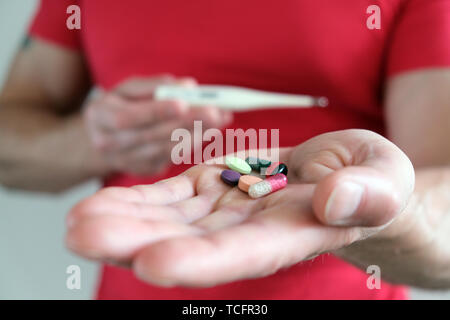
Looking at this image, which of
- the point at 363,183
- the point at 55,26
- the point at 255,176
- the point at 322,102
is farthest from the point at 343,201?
the point at 55,26

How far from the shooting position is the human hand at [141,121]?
458 millimetres

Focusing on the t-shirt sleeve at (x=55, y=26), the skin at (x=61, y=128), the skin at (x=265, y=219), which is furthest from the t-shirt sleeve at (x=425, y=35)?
the t-shirt sleeve at (x=55, y=26)

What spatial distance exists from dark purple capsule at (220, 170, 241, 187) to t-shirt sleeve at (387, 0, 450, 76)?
0.22 m

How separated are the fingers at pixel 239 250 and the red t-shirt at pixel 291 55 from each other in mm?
187

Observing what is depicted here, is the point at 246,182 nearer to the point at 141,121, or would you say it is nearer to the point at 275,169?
the point at 275,169

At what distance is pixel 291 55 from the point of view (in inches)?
18.1

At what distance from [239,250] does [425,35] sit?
1.07 ft

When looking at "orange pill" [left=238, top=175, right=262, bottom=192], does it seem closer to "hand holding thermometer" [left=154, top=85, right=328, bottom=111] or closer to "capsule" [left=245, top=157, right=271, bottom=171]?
"capsule" [left=245, top=157, right=271, bottom=171]

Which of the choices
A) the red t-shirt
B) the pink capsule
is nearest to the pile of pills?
the pink capsule

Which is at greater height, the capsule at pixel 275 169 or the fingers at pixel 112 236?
the capsule at pixel 275 169

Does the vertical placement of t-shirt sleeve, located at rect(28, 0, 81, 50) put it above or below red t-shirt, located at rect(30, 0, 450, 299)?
above

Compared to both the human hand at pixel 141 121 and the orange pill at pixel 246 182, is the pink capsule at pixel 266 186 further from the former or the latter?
the human hand at pixel 141 121

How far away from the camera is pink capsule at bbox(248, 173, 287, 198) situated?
28cm

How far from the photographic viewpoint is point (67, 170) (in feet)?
2.13
